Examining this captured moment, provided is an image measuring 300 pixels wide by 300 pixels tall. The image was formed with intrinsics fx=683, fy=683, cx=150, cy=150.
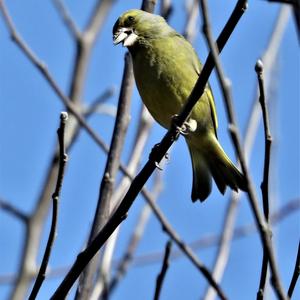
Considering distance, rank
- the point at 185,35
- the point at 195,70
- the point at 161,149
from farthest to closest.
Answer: the point at 185,35 < the point at 195,70 < the point at 161,149

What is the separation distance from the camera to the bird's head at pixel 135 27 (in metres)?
4.14

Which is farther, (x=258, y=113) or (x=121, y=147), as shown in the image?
(x=258, y=113)

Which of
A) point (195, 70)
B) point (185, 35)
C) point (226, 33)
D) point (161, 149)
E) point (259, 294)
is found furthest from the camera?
point (185, 35)

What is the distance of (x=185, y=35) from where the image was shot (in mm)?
4164

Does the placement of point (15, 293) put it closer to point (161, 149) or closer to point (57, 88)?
point (57, 88)

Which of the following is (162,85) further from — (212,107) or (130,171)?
(130,171)

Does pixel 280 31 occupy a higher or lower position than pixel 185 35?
higher

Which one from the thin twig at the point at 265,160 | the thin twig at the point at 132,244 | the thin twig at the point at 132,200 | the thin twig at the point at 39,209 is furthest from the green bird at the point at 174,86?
the thin twig at the point at 265,160

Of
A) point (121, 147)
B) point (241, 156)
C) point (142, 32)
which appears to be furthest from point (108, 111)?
point (241, 156)

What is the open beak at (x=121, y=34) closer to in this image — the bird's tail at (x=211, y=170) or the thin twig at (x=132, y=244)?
the bird's tail at (x=211, y=170)

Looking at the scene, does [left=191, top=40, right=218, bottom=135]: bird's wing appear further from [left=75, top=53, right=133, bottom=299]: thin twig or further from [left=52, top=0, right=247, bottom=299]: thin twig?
[left=52, top=0, right=247, bottom=299]: thin twig

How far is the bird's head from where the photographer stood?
414cm

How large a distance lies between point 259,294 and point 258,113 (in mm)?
2412

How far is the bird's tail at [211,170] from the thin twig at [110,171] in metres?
0.97
